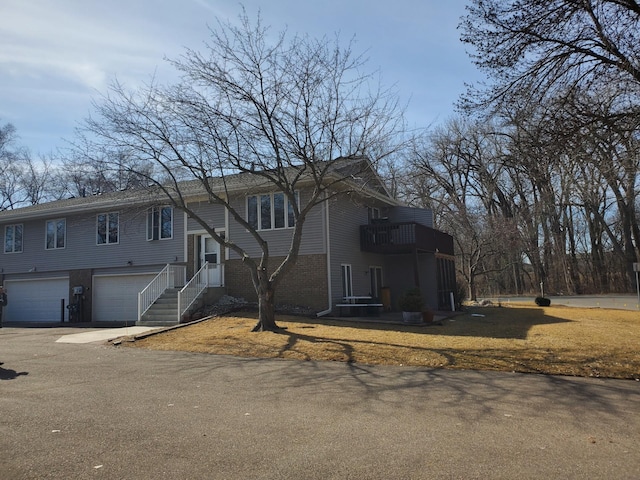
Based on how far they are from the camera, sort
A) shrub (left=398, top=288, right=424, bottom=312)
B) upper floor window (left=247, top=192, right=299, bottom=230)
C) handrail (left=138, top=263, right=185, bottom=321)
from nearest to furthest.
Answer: shrub (left=398, top=288, right=424, bottom=312) < handrail (left=138, top=263, right=185, bottom=321) < upper floor window (left=247, top=192, right=299, bottom=230)

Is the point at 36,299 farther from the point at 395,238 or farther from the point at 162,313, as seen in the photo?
the point at 395,238

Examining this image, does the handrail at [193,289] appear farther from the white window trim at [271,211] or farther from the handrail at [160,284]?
the white window trim at [271,211]

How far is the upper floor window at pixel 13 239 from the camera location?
78.4 feet

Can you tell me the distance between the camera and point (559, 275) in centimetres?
4325

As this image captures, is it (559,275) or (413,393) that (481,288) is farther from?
(413,393)

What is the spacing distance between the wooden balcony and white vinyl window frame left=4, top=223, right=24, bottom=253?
54.8ft

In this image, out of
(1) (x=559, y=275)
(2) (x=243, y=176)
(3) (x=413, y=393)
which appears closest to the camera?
(3) (x=413, y=393)

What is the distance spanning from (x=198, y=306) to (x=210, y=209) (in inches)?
172

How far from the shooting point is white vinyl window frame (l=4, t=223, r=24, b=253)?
23.9 m

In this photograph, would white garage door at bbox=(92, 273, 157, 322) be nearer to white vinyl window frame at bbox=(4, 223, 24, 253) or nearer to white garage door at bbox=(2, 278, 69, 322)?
white garage door at bbox=(2, 278, 69, 322)

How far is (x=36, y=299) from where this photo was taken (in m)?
23.0

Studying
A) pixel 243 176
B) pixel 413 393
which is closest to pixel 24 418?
pixel 413 393

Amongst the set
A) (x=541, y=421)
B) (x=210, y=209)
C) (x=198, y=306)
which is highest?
(x=210, y=209)

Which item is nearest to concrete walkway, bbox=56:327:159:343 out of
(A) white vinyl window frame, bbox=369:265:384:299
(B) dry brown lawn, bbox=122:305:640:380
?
(B) dry brown lawn, bbox=122:305:640:380
